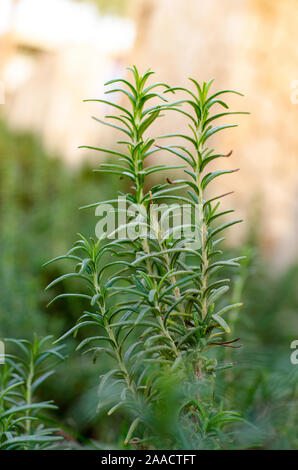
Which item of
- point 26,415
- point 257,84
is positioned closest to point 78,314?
point 26,415

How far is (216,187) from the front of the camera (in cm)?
180

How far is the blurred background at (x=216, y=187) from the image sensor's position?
75 cm

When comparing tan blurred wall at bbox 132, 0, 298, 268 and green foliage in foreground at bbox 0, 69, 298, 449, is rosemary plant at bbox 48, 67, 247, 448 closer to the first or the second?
green foliage in foreground at bbox 0, 69, 298, 449

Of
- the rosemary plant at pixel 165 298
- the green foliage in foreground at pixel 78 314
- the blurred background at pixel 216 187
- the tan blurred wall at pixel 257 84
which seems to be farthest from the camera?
the tan blurred wall at pixel 257 84

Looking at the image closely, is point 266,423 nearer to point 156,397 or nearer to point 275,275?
point 156,397

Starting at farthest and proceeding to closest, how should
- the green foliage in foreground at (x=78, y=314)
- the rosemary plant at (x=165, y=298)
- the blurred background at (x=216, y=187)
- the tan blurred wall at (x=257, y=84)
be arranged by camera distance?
1. the tan blurred wall at (x=257, y=84)
2. the blurred background at (x=216, y=187)
3. the green foliage in foreground at (x=78, y=314)
4. the rosemary plant at (x=165, y=298)

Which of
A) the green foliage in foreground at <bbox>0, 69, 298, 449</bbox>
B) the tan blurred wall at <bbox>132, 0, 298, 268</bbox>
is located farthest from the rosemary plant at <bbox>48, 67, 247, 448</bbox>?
the tan blurred wall at <bbox>132, 0, 298, 268</bbox>

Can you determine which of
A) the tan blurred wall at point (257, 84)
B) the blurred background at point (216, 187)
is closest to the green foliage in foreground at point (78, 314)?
the blurred background at point (216, 187)

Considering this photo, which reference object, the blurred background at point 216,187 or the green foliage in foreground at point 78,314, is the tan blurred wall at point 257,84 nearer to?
the blurred background at point 216,187

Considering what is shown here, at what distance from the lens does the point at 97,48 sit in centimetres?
326

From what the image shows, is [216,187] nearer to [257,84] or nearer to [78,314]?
[257,84]

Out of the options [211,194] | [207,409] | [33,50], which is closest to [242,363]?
[207,409]

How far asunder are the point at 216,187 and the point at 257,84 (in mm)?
413
